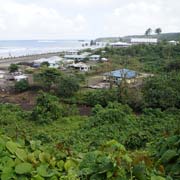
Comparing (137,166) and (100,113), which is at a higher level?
(137,166)

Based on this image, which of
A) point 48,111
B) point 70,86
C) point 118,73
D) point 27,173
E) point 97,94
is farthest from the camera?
point 118,73

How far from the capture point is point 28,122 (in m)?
14.9

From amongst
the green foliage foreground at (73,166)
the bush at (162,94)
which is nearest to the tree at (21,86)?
the bush at (162,94)

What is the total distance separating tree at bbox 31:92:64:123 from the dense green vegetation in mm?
46

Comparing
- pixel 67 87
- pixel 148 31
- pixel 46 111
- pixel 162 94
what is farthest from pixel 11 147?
pixel 148 31

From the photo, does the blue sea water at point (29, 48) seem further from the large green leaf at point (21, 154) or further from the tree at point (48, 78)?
the large green leaf at point (21, 154)

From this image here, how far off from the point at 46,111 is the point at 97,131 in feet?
11.6

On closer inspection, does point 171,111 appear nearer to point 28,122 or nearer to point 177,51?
point 28,122

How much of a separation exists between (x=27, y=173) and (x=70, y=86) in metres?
18.6

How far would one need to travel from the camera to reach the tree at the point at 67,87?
20125mm

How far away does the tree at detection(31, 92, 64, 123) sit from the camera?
1472 centimetres

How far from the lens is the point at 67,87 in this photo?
66.0 feet

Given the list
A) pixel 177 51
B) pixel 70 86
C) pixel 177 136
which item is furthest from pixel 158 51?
pixel 177 136

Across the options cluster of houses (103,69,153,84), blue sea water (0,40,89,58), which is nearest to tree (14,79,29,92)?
cluster of houses (103,69,153,84)
